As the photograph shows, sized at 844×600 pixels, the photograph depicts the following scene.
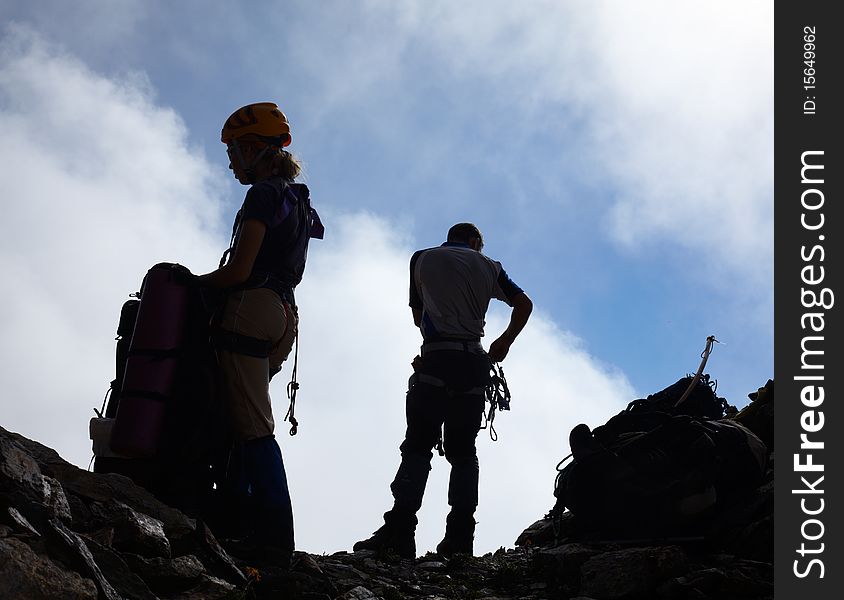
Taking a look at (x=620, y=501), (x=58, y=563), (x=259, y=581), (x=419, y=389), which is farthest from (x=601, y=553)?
(x=58, y=563)

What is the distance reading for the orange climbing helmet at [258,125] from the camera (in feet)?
22.8

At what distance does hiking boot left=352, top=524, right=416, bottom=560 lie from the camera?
8.27 meters

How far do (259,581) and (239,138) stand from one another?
3497 mm

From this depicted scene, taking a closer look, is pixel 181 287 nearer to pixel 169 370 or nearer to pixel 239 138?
pixel 169 370

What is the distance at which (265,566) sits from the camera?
585cm

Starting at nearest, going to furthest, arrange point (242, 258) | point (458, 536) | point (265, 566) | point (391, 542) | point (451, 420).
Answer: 1. point (265, 566)
2. point (242, 258)
3. point (391, 542)
4. point (458, 536)
5. point (451, 420)

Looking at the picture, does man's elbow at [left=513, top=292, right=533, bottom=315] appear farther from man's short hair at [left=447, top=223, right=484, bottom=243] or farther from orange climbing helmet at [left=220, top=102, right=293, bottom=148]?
orange climbing helmet at [left=220, top=102, right=293, bottom=148]

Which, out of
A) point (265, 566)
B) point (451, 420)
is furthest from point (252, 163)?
point (451, 420)

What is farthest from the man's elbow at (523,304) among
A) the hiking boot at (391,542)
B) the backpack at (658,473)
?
the hiking boot at (391,542)

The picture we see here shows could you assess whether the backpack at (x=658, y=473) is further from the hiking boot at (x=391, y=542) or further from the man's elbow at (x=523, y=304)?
the man's elbow at (x=523, y=304)

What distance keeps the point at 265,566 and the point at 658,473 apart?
12.2ft

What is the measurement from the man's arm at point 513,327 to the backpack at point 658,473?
145 centimetres

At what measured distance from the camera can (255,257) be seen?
21.0 feet

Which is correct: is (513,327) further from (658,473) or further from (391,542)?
(391,542)
